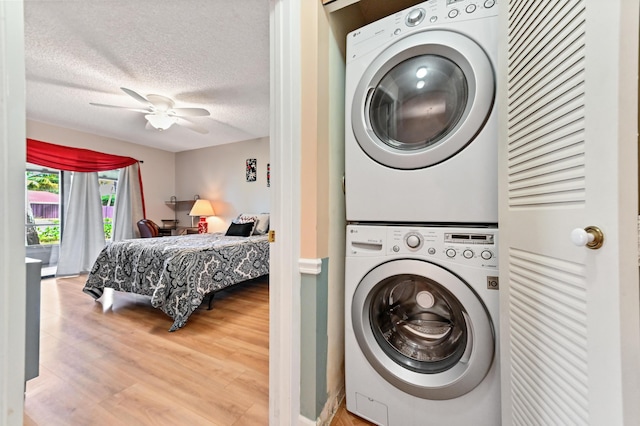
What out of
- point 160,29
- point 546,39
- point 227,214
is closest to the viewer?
point 546,39

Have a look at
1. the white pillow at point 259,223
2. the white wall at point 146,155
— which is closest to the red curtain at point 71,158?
the white wall at point 146,155

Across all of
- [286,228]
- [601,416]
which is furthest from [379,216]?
[601,416]

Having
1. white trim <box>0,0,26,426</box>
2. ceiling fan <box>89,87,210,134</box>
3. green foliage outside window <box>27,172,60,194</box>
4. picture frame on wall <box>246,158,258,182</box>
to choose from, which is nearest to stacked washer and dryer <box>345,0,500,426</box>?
white trim <box>0,0,26,426</box>

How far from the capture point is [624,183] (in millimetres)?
492

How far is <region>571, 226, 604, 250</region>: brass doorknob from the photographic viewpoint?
1.70 feet

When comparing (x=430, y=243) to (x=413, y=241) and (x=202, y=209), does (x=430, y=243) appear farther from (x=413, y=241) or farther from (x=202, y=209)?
(x=202, y=209)

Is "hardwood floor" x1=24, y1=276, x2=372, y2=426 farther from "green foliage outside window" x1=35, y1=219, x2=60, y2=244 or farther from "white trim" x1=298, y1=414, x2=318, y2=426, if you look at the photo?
"green foliage outside window" x1=35, y1=219, x2=60, y2=244

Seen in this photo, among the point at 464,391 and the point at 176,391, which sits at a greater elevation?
the point at 464,391

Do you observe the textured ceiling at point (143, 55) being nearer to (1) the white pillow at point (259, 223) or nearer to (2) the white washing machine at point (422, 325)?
(1) the white pillow at point (259, 223)

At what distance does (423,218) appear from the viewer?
1022mm

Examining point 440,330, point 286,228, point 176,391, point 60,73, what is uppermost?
point 60,73

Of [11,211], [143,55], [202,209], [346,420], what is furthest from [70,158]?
[346,420]

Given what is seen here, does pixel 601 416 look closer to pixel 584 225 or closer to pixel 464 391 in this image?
pixel 584 225

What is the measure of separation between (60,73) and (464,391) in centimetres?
373
